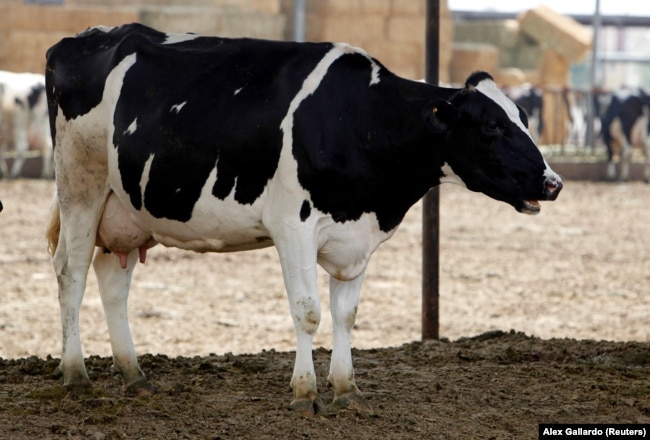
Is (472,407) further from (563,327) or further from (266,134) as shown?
(563,327)

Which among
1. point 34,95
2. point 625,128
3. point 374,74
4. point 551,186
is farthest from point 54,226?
point 625,128

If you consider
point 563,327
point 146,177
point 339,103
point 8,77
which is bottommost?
point 563,327

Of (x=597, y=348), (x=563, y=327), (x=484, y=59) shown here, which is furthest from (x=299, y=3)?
(x=597, y=348)

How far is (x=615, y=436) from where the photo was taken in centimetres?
465

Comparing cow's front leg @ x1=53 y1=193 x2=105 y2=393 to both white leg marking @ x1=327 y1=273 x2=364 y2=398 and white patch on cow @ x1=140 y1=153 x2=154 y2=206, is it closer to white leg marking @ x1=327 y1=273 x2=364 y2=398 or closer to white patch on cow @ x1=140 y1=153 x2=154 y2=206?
white patch on cow @ x1=140 y1=153 x2=154 y2=206

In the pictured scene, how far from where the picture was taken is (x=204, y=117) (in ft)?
16.4

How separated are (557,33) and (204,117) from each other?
29.0 m

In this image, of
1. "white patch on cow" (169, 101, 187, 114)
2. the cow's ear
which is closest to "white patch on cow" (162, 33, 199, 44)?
"white patch on cow" (169, 101, 187, 114)

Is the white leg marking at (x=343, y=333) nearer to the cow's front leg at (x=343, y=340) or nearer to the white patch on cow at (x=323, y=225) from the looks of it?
the cow's front leg at (x=343, y=340)

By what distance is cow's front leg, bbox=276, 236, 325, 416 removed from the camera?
15.5 ft

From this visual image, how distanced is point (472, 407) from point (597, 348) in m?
1.76

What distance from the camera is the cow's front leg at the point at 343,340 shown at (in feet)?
16.5

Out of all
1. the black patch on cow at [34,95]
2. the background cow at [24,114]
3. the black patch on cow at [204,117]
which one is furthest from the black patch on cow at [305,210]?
the black patch on cow at [34,95]

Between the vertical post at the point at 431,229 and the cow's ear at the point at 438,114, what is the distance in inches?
81.8
